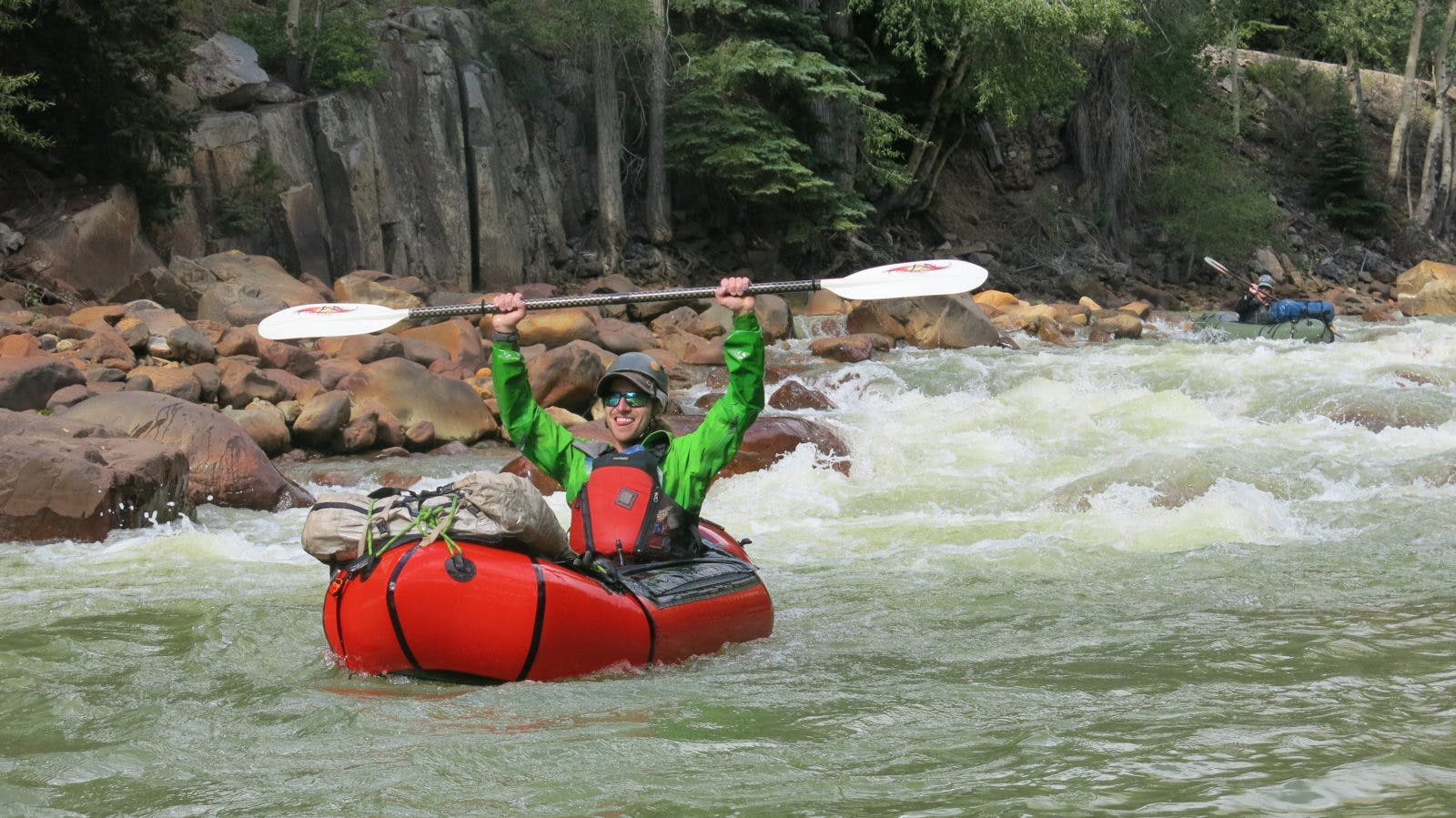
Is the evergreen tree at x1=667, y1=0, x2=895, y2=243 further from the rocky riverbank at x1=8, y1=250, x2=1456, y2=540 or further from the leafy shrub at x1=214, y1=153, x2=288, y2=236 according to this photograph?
the leafy shrub at x1=214, y1=153, x2=288, y2=236

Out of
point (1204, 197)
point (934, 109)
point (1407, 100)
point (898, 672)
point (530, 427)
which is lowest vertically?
point (898, 672)

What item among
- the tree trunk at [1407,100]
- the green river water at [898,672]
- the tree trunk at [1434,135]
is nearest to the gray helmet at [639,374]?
the green river water at [898,672]

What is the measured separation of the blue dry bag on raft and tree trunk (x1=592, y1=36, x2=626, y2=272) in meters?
7.58

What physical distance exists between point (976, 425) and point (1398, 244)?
2025cm

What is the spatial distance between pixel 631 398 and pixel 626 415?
0.06m

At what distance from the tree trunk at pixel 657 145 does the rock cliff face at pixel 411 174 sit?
1.02 meters

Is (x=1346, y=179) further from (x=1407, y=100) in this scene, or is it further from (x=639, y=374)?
(x=639, y=374)

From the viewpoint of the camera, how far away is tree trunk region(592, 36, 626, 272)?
54.9 feet

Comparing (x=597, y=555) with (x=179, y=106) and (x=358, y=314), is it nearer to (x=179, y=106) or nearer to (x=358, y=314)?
(x=358, y=314)

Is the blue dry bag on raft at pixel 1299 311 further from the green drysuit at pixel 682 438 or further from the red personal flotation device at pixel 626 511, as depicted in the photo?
the red personal flotation device at pixel 626 511

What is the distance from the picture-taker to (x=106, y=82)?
11430mm

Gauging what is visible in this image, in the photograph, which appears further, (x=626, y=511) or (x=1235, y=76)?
(x=1235, y=76)

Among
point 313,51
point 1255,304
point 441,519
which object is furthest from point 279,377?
point 1255,304

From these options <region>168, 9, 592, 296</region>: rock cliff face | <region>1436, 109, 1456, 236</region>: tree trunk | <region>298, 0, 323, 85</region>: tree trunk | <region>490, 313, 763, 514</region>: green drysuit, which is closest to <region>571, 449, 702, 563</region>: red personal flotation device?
<region>490, 313, 763, 514</region>: green drysuit
